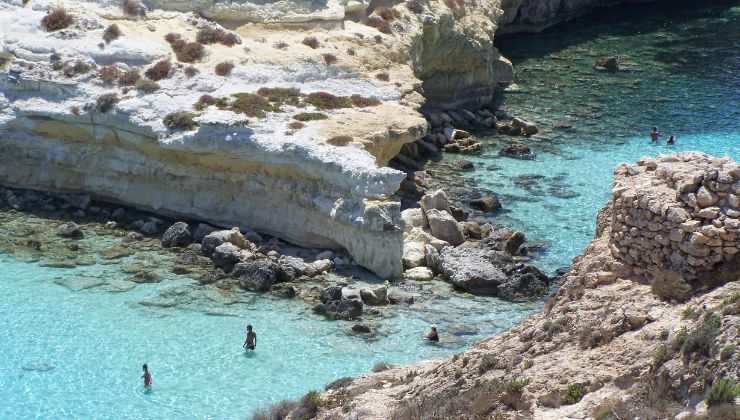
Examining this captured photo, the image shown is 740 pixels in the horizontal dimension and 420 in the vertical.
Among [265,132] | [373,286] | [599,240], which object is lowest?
[373,286]

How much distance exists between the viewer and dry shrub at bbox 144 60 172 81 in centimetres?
5028

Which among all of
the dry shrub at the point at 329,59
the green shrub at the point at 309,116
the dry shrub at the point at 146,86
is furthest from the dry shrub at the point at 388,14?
the dry shrub at the point at 146,86

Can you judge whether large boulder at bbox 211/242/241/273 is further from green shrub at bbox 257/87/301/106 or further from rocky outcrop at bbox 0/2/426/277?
green shrub at bbox 257/87/301/106

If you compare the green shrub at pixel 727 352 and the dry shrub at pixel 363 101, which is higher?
the green shrub at pixel 727 352

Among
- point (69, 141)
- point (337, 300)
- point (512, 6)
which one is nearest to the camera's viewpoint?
point (337, 300)

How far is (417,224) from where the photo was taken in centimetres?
4694

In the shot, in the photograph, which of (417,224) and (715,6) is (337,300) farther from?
(715,6)

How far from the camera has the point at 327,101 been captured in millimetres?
49969

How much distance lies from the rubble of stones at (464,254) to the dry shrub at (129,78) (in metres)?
13.5

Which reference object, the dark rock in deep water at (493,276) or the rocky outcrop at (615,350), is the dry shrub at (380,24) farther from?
the rocky outcrop at (615,350)

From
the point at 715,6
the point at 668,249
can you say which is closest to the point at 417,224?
the point at 668,249

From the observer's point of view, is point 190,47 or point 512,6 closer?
point 190,47

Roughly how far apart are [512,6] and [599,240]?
5501cm

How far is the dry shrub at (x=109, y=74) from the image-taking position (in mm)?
50000
